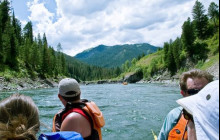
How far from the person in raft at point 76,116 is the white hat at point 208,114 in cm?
229

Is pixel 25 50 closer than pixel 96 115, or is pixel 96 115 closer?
pixel 96 115

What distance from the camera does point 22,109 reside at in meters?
1.97

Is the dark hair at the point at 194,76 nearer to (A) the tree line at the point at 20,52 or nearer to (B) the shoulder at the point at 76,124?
(B) the shoulder at the point at 76,124

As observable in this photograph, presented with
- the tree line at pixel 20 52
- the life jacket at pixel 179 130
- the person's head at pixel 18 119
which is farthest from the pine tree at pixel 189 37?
the person's head at pixel 18 119

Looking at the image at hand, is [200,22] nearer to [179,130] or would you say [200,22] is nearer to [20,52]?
[20,52]

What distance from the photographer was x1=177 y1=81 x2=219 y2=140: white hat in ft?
3.96

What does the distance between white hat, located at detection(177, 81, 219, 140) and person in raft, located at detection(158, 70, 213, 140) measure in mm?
1845

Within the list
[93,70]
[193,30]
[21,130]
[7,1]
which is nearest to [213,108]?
[21,130]

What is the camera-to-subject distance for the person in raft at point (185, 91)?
126 inches

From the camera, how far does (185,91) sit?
337 cm

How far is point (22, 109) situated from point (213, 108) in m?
1.54

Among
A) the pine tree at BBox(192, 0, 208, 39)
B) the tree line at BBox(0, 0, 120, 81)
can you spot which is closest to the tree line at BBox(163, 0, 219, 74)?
the pine tree at BBox(192, 0, 208, 39)

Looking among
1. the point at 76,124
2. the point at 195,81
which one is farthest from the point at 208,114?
the point at 76,124

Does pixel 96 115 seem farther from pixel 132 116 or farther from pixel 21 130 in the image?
pixel 132 116
